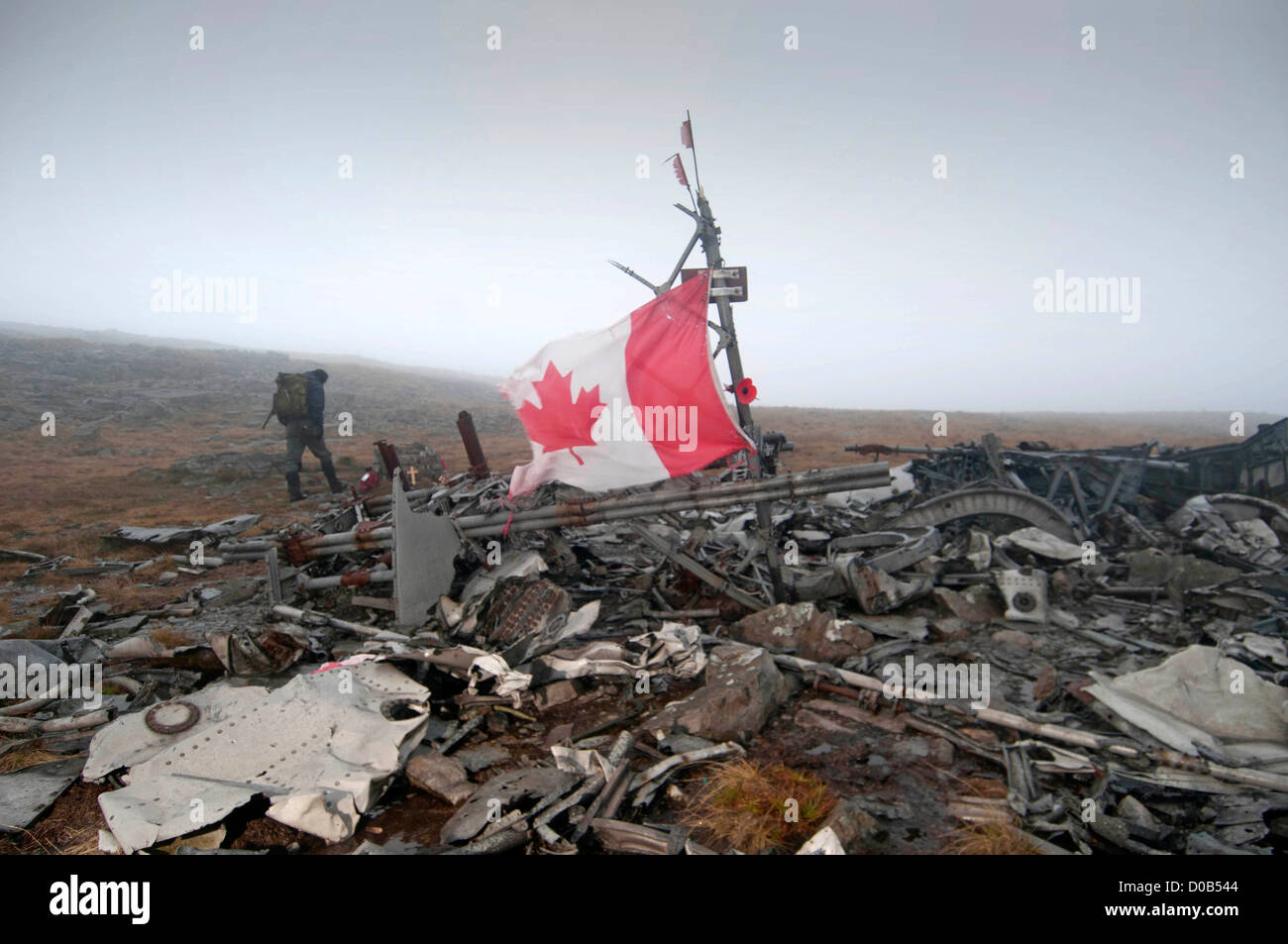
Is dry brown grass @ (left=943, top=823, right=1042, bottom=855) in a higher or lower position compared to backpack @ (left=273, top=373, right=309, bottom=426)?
lower

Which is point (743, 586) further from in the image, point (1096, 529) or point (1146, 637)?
point (1096, 529)

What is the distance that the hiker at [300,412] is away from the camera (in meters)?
16.1

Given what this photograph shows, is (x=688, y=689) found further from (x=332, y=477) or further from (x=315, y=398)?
(x=332, y=477)

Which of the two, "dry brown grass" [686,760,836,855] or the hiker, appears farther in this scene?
the hiker

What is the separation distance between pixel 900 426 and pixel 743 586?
45.3 meters

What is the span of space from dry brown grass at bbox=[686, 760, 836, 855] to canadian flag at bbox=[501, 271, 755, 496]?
144 inches

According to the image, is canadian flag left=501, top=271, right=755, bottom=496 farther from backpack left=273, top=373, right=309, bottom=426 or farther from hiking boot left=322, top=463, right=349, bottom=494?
hiking boot left=322, top=463, right=349, bottom=494

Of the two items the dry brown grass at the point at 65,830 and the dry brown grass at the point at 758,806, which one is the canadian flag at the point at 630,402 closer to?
the dry brown grass at the point at 758,806

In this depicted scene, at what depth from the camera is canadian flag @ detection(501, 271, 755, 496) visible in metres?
7.60

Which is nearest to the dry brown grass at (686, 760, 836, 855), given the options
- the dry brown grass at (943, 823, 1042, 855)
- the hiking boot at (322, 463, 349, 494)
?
the dry brown grass at (943, 823, 1042, 855)

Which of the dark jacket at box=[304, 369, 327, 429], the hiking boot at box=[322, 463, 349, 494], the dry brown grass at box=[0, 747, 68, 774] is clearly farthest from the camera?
the hiking boot at box=[322, 463, 349, 494]

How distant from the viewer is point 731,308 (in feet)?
26.2

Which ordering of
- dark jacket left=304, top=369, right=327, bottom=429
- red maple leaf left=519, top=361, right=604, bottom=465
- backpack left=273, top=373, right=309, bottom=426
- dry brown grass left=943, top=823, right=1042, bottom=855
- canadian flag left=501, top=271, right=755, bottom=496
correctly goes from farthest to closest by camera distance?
dark jacket left=304, top=369, right=327, bottom=429
backpack left=273, top=373, right=309, bottom=426
red maple leaf left=519, top=361, right=604, bottom=465
canadian flag left=501, top=271, right=755, bottom=496
dry brown grass left=943, top=823, right=1042, bottom=855
